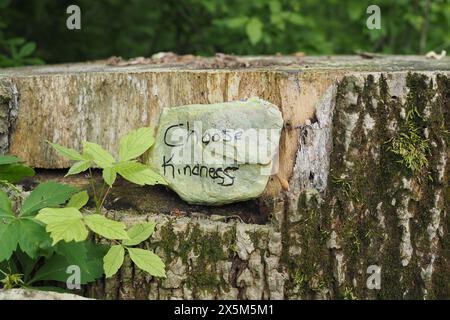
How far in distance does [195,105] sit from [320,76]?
0.53 metres

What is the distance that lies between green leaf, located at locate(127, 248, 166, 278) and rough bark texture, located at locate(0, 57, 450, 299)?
0.53 feet

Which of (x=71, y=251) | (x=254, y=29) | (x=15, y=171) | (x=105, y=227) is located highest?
(x=254, y=29)

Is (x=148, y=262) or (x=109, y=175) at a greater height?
(x=109, y=175)

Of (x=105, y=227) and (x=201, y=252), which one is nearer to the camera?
(x=105, y=227)

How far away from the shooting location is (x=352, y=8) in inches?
197

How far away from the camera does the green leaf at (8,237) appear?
245cm

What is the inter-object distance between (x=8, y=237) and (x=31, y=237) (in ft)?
0.26

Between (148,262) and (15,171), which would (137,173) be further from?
(15,171)

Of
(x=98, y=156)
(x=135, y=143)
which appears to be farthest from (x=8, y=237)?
(x=135, y=143)

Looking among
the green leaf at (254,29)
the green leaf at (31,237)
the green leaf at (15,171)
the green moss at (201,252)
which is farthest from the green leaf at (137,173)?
the green leaf at (254,29)

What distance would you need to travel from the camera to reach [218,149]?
2.85m
